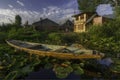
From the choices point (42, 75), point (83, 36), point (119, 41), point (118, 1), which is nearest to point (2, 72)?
point (42, 75)

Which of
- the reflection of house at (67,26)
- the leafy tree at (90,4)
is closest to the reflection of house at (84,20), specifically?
the leafy tree at (90,4)

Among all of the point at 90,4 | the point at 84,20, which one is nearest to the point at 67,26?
the point at 90,4

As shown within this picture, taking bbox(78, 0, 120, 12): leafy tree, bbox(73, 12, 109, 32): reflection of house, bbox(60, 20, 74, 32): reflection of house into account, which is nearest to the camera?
bbox(73, 12, 109, 32): reflection of house

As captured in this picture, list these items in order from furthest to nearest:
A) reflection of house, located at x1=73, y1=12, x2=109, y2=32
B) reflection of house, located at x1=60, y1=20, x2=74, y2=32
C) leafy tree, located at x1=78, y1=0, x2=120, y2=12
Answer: reflection of house, located at x1=60, y1=20, x2=74, y2=32, leafy tree, located at x1=78, y1=0, x2=120, y2=12, reflection of house, located at x1=73, y1=12, x2=109, y2=32

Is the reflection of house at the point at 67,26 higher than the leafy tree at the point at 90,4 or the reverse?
the reverse

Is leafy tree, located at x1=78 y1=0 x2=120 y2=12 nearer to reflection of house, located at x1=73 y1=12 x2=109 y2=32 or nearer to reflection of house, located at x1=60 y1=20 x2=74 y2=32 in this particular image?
reflection of house, located at x1=73 y1=12 x2=109 y2=32

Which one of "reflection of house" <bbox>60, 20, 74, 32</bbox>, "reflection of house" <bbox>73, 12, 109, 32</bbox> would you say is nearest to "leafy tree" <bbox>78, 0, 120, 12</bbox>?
"reflection of house" <bbox>73, 12, 109, 32</bbox>

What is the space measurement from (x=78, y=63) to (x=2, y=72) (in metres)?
3.85

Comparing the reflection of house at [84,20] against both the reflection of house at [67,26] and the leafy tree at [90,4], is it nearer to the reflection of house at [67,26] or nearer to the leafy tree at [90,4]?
the leafy tree at [90,4]

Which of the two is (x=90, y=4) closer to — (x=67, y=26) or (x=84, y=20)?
(x=67, y=26)

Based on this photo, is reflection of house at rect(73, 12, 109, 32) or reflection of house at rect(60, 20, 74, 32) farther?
reflection of house at rect(60, 20, 74, 32)

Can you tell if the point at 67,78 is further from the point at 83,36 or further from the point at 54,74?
the point at 83,36

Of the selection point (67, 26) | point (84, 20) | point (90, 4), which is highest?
point (90, 4)

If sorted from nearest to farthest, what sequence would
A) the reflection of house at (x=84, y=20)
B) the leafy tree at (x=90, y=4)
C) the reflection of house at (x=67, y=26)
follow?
the reflection of house at (x=84, y=20) < the leafy tree at (x=90, y=4) < the reflection of house at (x=67, y=26)
